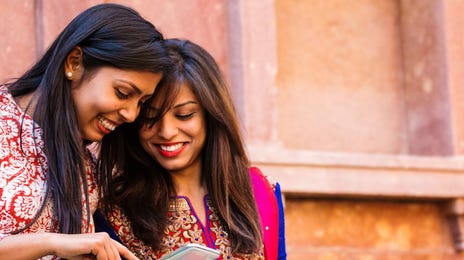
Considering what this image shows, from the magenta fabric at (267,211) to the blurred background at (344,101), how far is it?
127cm

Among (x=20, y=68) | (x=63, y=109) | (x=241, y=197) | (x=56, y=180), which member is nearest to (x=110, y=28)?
(x=63, y=109)

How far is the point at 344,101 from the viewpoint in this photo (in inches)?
253

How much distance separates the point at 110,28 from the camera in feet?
11.5

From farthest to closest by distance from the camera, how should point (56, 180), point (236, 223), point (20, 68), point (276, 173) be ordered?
1. point (276, 173)
2. point (20, 68)
3. point (236, 223)
4. point (56, 180)

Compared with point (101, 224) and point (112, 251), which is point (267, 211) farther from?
point (112, 251)

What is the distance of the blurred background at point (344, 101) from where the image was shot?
18.5ft

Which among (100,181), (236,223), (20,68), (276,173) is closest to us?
(100,181)

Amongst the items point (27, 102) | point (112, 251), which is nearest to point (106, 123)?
point (27, 102)

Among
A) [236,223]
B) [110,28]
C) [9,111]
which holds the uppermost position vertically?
[110,28]

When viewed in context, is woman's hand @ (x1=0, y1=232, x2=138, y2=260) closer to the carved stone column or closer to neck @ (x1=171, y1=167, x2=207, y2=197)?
neck @ (x1=171, y1=167, x2=207, y2=197)

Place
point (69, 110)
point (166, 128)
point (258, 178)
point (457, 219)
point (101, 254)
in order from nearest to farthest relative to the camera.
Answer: point (101, 254) → point (69, 110) → point (166, 128) → point (258, 178) → point (457, 219)

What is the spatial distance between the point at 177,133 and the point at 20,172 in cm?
78

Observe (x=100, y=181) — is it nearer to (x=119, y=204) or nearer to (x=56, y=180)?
(x=119, y=204)

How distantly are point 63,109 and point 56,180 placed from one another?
0.23 metres
